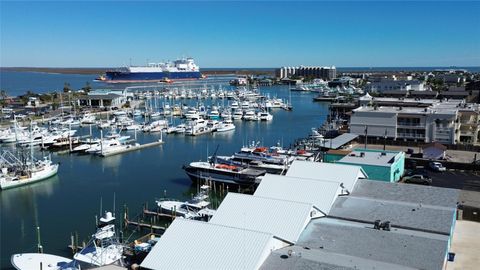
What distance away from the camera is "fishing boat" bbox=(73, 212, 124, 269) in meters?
11.0

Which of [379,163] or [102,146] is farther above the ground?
[379,163]

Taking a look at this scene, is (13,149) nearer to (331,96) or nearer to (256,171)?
(256,171)

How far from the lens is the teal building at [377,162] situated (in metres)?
16.1

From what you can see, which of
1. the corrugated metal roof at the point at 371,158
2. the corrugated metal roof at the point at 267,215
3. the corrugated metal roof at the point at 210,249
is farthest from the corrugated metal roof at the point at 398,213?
the corrugated metal roof at the point at 371,158

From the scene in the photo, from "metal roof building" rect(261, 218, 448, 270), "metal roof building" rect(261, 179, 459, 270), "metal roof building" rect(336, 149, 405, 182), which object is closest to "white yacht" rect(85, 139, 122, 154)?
"metal roof building" rect(336, 149, 405, 182)

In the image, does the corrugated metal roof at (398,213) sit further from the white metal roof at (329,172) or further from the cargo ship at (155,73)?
the cargo ship at (155,73)

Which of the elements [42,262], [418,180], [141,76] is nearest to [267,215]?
[42,262]

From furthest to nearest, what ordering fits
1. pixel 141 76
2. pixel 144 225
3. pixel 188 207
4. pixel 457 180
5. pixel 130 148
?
pixel 141 76 < pixel 130 148 < pixel 457 180 < pixel 188 207 < pixel 144 225

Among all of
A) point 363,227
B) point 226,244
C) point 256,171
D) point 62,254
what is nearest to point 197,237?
point 226,244

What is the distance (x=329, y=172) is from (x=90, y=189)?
37.4 feet

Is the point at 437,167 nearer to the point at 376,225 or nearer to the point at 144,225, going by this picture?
the point at 376,225

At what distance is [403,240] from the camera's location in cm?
930

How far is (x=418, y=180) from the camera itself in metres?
16.7

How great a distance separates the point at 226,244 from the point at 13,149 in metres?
24.2
